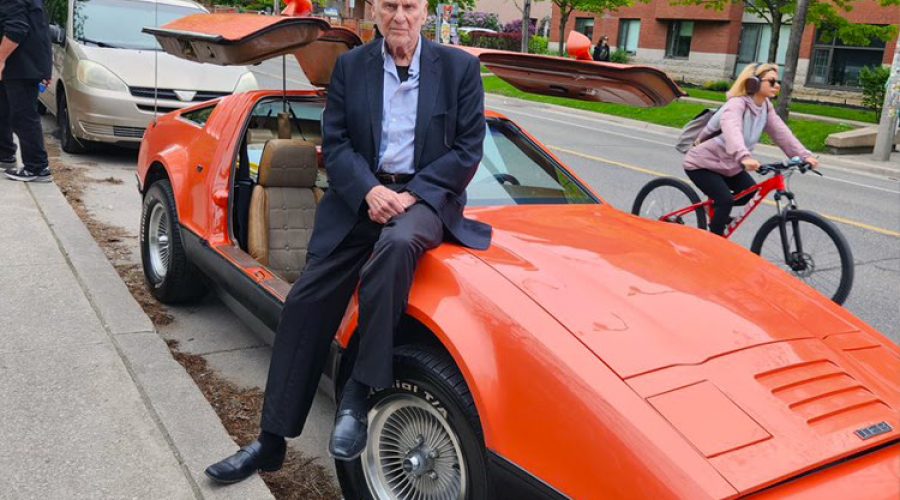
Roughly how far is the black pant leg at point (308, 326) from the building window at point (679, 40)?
124 ft

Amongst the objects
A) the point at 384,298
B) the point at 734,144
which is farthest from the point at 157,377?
the point at 734,144

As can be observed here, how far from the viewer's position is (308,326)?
9.96 feet

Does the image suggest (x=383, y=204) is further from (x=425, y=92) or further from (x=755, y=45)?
(x=755, y=45)

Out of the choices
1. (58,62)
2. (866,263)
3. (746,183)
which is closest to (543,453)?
(746,183)

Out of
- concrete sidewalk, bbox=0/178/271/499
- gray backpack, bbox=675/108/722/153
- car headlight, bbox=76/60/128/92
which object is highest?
gray backpack, bbox=675/108/722/153

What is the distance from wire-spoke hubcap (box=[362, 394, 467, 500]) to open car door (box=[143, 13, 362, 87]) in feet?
5.57

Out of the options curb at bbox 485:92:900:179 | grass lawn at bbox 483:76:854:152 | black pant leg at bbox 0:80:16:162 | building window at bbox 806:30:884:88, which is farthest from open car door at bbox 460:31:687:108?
building window at bbox 806:30:884:88

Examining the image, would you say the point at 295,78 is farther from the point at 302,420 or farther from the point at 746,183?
the point at 302,420

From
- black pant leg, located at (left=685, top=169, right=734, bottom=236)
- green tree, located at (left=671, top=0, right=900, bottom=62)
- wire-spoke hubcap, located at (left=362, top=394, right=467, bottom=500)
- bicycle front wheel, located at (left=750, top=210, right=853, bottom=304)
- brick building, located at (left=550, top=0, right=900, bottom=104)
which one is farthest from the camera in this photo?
brick building, located at (left=550, top=0, right=900, bottom=104)

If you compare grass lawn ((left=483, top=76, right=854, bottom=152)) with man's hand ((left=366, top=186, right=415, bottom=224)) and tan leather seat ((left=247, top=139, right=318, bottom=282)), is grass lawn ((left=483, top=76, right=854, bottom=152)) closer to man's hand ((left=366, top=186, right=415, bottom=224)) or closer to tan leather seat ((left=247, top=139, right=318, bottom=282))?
tan leather seat ((left=247, top=139, right=318, bottom=282))

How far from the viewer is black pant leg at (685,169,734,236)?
6.41 meters

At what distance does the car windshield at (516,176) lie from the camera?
12.3ft

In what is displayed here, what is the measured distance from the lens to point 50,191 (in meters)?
7.20

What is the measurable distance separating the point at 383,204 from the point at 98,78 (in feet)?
23.8
